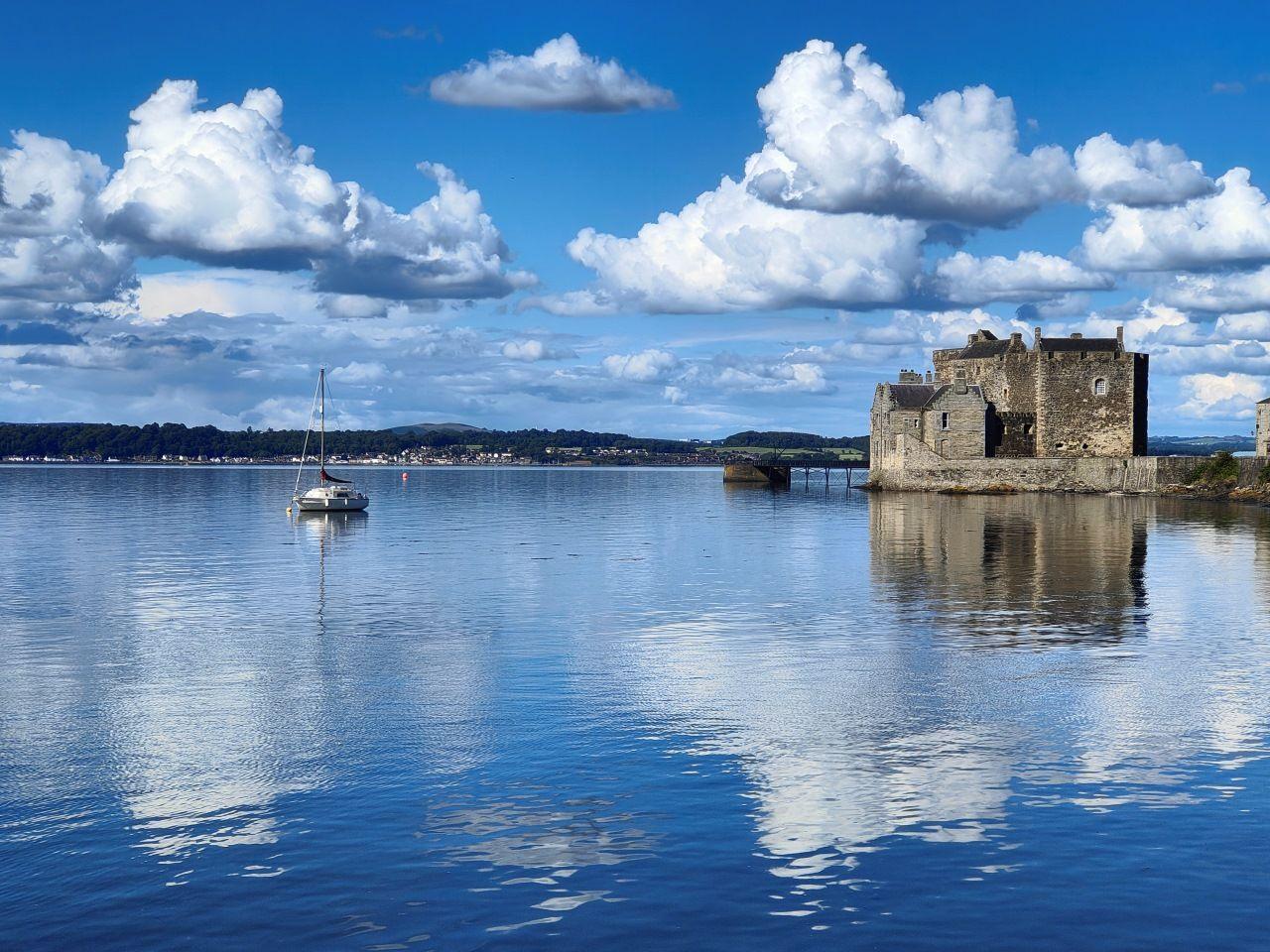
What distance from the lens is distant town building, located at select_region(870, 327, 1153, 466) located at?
293 feet

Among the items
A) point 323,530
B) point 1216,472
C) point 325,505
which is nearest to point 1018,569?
point 323,530

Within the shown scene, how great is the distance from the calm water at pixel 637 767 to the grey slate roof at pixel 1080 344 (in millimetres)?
63390

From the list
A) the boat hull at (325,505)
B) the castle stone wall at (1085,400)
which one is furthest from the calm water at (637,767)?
the castle stone wall at (1085,400)

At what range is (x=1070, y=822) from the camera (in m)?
11.2

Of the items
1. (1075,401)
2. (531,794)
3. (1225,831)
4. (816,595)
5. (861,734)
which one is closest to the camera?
(1225,831)

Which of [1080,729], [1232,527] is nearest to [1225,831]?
[1080,729]

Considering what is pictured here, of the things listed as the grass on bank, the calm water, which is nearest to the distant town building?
the grass on bank

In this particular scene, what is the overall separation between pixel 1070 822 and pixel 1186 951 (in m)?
2.67

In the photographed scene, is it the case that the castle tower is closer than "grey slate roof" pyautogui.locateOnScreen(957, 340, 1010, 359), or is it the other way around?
the castle tower

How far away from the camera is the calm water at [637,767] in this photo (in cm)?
920

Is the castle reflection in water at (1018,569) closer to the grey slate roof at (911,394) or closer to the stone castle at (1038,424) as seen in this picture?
the stone castle at (1038,424)

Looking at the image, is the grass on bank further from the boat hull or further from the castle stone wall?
the boat hull

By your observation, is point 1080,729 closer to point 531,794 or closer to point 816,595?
point 531,794

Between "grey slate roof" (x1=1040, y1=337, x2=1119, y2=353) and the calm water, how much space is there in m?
63.4
